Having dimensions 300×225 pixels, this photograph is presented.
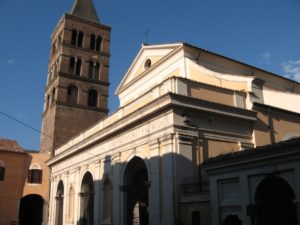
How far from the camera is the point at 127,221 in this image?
18734 mm

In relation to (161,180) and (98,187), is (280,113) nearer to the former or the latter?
(161,180)

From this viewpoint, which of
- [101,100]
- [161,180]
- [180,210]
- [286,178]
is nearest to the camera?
[286,178]

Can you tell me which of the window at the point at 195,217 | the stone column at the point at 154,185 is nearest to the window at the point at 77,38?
the stone column at the point at 154,185

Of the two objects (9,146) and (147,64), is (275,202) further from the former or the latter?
(9,146)

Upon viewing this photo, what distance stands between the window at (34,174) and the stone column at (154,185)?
1753 centimetres

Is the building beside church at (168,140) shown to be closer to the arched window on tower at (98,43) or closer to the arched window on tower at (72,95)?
the arched window on tower at (72,95)

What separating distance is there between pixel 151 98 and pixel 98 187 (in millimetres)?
6674

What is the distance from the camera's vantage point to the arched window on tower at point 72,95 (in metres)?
36.1

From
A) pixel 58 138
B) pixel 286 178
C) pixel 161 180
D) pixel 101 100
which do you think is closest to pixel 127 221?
pixel 161 180

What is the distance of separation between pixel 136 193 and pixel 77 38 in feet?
77.7

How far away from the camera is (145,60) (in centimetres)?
2300

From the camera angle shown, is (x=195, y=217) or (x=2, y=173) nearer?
(x=195, y=217)

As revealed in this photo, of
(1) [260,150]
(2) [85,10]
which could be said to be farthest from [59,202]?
(2) [85,10]

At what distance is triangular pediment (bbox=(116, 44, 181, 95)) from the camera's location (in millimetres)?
21327
